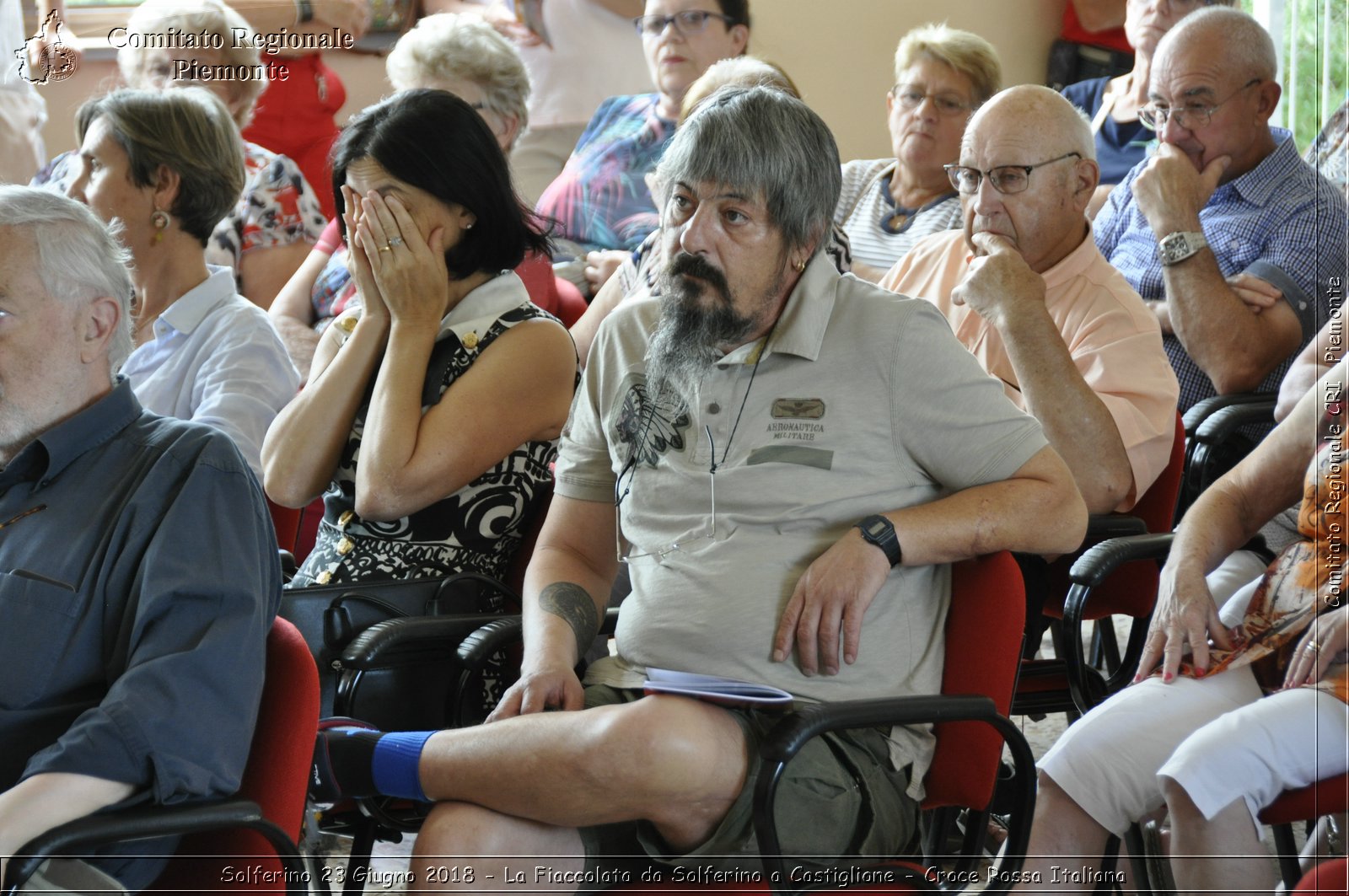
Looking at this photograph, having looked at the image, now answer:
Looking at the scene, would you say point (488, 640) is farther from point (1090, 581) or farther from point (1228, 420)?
point (1228, 420)

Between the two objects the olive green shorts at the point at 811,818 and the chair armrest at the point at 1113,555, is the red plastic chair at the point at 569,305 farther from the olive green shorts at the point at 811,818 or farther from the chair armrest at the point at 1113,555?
the olive green shorts at the point at 811,818

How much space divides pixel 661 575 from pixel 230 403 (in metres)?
1.19

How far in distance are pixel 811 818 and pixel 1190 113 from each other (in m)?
2.16

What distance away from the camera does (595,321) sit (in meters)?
3.35

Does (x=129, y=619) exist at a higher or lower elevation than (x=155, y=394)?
higher

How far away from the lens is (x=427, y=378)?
2336 mm

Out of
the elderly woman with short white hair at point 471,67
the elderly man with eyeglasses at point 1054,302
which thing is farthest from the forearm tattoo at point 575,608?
the elderly woman with short white hair at point 471,67

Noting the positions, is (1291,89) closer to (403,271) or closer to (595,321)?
(595,321)

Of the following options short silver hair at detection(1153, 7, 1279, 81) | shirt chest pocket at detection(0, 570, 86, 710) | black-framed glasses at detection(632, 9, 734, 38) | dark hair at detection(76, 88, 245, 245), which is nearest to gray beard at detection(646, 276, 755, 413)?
shirt chest pocket at detection(0, 570, 86, 710)

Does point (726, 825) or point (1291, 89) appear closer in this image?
point (726, 825)

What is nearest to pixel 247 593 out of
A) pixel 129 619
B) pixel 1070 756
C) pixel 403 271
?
pixel 129 619

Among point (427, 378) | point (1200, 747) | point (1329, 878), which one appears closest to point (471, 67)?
point (427, 378)

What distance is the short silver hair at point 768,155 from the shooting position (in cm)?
186

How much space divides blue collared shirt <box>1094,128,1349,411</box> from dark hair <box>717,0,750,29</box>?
1247mm
